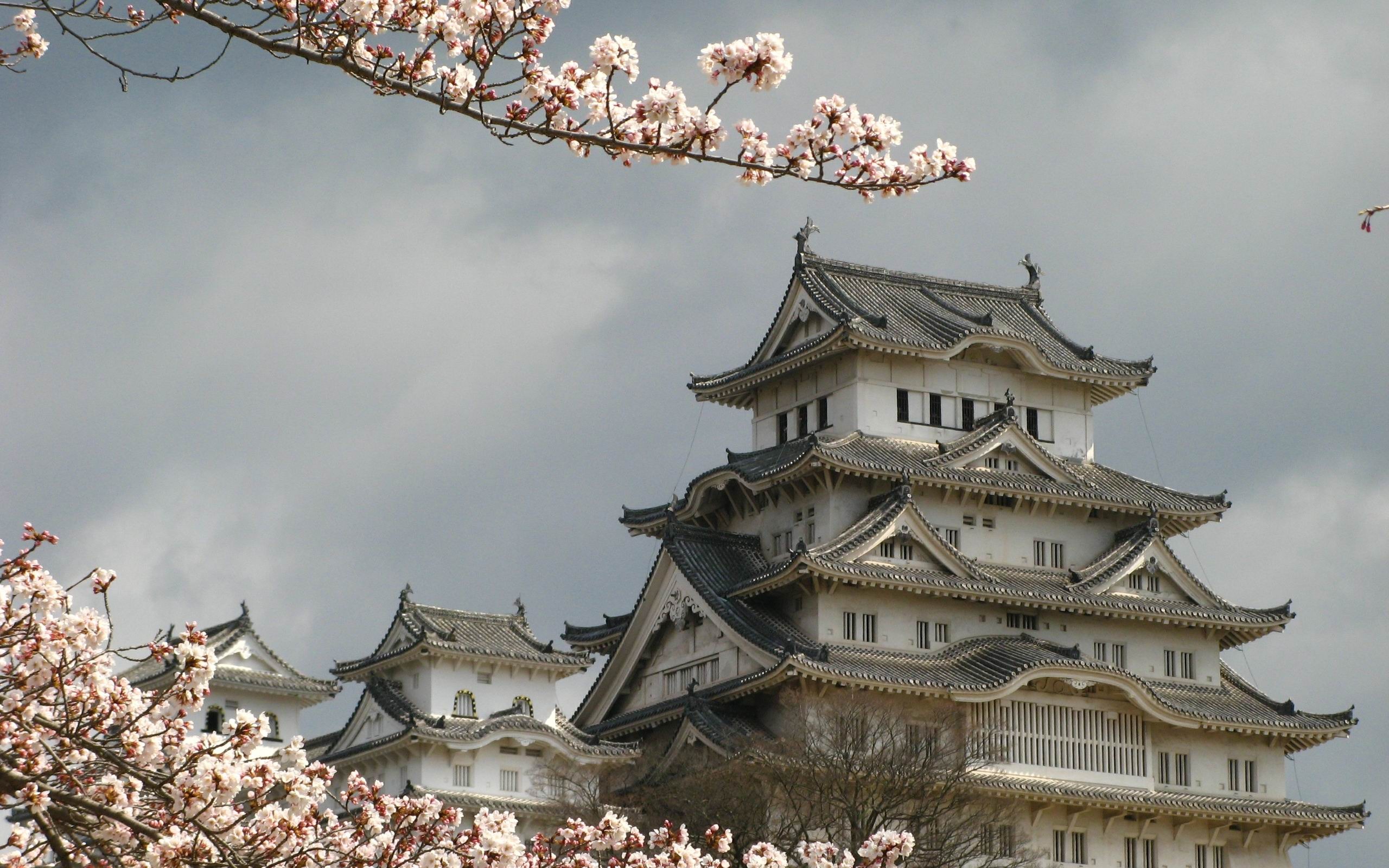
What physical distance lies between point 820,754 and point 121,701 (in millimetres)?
29532

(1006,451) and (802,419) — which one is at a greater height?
(802,419)

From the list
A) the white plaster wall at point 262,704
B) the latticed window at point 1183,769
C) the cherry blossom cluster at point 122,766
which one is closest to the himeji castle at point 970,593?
the latticed window at point 1183,769

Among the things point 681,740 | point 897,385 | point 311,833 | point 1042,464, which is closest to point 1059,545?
point 1042,464

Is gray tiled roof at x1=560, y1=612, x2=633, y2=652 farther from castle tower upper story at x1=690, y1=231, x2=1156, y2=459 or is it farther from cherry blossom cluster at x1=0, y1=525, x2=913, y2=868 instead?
cherry blossom cluster at x1=0, y1=525, x2=913, y2=868

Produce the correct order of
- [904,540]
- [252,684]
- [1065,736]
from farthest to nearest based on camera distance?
[252,684]
[904,540]
[1065,736]

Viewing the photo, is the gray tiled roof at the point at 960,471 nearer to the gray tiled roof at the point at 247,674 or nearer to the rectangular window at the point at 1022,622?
the rectangular window at the point at 1022,622

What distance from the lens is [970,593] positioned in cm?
5309

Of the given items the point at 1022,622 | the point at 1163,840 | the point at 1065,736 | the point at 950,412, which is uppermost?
the point at 950,412

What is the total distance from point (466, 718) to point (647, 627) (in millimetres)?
5546

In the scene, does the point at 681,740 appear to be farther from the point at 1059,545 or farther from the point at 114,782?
the point at 114,782

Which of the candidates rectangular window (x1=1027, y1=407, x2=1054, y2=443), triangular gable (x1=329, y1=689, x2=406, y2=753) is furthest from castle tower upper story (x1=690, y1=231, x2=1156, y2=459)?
→ triangular gable (x1=329, y1=689, x2=406, y2=753)

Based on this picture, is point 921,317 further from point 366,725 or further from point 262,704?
point 262,704

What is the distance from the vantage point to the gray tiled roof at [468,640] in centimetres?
5681

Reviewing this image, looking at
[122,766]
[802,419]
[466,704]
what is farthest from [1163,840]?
[122,766]
